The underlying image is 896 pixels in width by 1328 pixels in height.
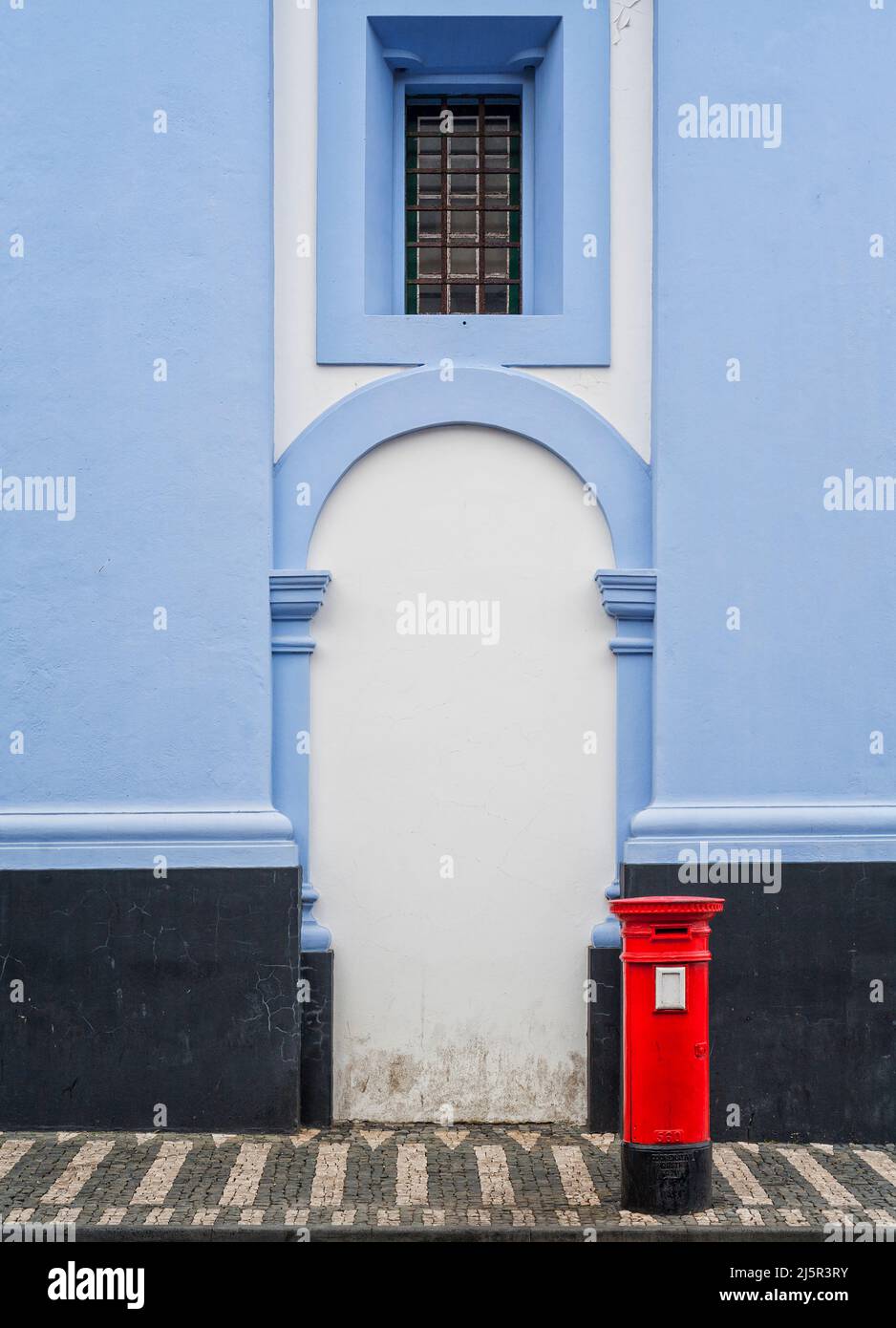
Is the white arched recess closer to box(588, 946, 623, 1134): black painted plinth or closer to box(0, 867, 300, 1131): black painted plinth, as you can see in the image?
box(588, 946, 623, 1134): black painted plinth

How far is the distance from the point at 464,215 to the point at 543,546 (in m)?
2.19

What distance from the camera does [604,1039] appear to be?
815 centimetres

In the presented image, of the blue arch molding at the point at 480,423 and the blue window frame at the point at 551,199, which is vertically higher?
the blue window frame at the point at 551,199

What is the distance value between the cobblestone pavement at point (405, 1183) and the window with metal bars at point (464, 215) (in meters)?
4.76

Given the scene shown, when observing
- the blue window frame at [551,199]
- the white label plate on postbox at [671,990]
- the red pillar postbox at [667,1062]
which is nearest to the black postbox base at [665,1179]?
the red pillar postbox at [667,1062]

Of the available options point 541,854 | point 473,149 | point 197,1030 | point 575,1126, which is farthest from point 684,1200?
point 473,149

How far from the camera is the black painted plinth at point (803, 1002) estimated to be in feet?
26.1

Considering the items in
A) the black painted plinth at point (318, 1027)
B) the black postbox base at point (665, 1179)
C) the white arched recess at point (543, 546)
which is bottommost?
the black postbox base at point (665, 1179)

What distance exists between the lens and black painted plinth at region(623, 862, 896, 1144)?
7.96m

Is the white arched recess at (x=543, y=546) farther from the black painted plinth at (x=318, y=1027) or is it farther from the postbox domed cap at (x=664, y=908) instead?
the postbox domed cap at (x=664, y=908)

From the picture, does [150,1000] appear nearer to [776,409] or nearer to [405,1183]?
[405,1183]

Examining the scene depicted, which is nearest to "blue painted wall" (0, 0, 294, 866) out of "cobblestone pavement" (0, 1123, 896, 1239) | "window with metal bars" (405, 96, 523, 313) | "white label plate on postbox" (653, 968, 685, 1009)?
"window with metal bars" (405, 96, 523, 313)

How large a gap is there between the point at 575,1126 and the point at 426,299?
4.81 metres

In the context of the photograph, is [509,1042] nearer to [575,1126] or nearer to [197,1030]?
[575,1126]
